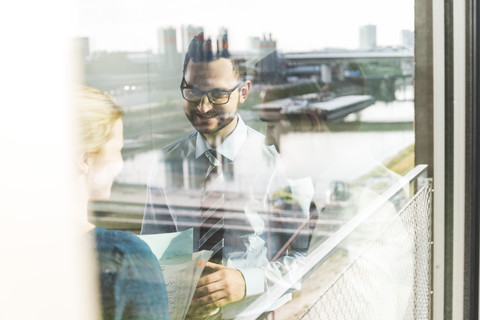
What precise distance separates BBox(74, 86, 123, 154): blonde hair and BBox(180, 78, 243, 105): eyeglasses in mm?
257

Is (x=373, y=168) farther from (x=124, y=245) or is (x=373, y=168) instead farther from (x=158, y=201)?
(x=124, y=245)

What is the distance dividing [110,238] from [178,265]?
30 centimetres

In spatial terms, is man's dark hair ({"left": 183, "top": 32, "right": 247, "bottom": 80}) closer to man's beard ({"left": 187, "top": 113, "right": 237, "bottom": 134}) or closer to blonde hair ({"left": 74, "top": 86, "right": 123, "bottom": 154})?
man's beard ({"left": 187, "top": 113, "right": 237, "bottom": 134})

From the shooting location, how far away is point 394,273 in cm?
211

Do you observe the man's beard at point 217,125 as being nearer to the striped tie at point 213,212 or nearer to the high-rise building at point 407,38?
the striped tie at point 213,212

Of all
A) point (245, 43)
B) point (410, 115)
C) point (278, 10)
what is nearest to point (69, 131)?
point (245, 43)

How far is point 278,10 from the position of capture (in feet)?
4.55

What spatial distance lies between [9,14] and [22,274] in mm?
183

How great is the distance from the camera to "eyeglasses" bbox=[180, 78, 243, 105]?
1.01 meters

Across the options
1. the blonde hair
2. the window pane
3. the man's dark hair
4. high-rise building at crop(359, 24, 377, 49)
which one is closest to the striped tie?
the window pane

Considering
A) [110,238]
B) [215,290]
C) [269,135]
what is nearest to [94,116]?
[110,238]

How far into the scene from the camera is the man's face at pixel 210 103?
3.41 feet

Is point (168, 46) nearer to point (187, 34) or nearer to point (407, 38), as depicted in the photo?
point (187, 34)

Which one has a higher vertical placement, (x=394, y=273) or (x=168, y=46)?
(x=168, y=46)
